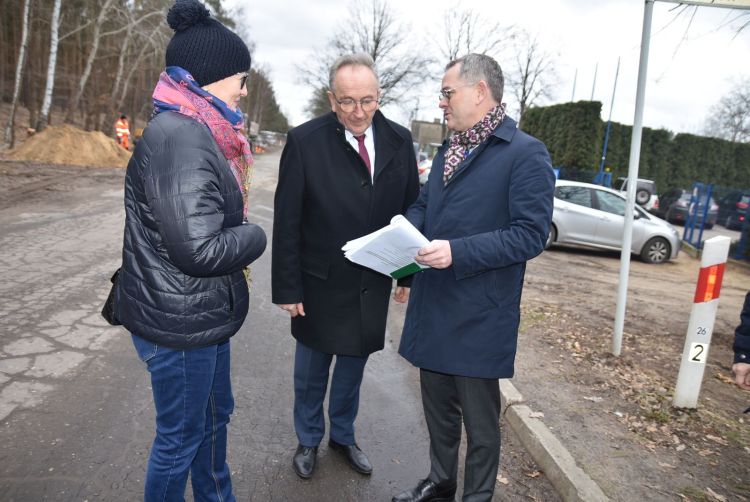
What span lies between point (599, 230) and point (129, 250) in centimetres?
1093

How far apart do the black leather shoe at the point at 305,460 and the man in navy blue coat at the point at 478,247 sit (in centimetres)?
85

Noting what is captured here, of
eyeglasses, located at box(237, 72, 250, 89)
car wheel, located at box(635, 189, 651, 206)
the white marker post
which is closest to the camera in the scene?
eyeglasses, located at box(237, 72, 250, 89)

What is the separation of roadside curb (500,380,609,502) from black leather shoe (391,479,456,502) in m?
0.66

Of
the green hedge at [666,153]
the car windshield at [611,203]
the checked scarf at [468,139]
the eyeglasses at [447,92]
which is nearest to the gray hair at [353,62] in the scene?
the eyeglasses at [447,92]

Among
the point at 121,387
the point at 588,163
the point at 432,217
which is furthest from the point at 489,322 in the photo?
the point at 588,163

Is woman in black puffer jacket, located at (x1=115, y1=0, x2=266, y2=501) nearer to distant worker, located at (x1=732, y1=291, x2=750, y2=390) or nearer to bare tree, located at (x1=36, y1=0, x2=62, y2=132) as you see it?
distant worker, located at (x1=732, y1=291, x2=750, y2=390)

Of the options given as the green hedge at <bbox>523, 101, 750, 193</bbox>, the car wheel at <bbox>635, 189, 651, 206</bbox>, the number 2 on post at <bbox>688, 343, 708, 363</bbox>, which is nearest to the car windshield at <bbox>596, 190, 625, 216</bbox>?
the number 2 on post at <bbox>688, 343, 708, 363</bbox>

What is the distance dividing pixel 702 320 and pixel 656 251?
8844 mm

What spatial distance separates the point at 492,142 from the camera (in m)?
2.32

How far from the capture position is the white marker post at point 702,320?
3578 millimetres

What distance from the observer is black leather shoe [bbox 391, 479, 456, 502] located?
2.65m

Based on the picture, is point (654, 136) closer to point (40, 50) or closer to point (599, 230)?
point (599, 230)

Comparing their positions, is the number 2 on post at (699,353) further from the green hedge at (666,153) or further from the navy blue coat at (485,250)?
the green hedge at (666,153)

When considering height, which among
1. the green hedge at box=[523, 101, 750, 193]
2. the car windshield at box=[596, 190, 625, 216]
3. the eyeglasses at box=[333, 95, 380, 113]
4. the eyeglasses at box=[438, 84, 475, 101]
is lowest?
the car windshield at box=[596, 190, 625, 216]
